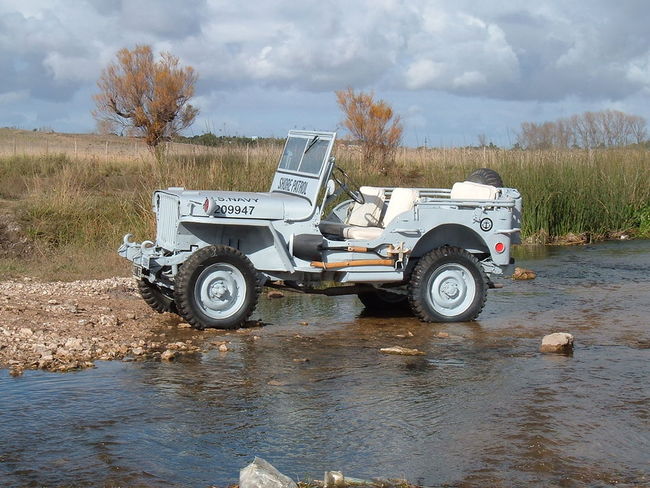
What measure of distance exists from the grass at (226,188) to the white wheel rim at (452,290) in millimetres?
4930

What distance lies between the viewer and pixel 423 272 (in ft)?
33.0

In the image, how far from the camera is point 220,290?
938cm

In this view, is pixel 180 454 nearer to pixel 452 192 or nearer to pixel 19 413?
pixel 19 413

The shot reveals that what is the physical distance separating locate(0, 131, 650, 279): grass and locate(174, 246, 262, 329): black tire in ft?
12.8

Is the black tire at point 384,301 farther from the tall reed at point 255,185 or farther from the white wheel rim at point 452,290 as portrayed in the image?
the tall reed at point 255,185

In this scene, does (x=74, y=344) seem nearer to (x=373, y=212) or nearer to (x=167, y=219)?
(x=167, y=219)

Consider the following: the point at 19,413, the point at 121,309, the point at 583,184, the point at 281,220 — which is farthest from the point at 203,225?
the point at 583,184

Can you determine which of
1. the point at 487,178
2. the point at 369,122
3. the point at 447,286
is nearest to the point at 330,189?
the point at 447,286

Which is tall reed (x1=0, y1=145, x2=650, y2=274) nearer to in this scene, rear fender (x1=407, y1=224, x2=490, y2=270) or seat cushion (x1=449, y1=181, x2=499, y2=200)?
seat cushion (x1=449, y1=181, x2=499, y2=200)

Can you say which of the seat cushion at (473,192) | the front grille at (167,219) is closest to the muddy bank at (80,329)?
the front grille at (167,219)

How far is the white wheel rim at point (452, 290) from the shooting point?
10.2 m

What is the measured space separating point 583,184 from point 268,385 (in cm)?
1311

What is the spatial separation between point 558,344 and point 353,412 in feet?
8.94

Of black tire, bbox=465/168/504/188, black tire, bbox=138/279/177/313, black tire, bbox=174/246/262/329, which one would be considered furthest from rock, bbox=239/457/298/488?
black tire, bbox=465/168/504/188
